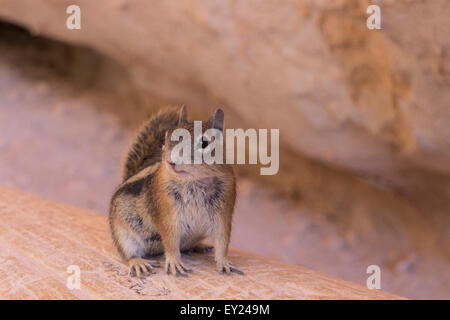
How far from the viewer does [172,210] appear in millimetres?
1214

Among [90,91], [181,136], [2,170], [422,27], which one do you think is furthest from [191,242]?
[90,91]

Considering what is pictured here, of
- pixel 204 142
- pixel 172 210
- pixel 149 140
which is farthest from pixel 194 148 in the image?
pixel 149 140

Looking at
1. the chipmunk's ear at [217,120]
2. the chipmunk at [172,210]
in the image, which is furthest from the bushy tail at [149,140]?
the chipmunk's ear at [217,120]

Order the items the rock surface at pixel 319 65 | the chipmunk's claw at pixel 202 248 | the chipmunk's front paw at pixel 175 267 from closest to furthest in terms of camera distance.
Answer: the chipmunk's front paw at pixel 175 267
the chipmunk's claw at pixel 202 248
the rock surface at pixel 319 65

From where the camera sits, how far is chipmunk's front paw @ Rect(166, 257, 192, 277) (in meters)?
1.23

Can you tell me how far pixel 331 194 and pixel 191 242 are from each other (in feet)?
5.07

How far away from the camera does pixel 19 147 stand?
9.67 feet

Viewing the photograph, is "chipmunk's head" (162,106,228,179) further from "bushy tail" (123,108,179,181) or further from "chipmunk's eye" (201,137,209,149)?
"bushy tail" (123,108,179,181)

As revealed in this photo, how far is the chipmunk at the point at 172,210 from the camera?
3.85ft

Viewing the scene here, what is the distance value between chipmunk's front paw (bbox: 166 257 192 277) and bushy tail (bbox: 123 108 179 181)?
0.30 metres

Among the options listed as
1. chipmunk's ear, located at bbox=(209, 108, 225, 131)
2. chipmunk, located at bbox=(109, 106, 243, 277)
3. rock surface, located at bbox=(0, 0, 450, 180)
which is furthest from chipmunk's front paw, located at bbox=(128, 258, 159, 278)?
rock surface, located at bbox=(0, 0, 450, 180)

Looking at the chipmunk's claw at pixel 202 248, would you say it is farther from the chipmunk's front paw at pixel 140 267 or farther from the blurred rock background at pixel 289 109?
the blurred rock background at pixel 289 109

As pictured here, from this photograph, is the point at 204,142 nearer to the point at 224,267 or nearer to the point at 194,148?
the point at 194,148

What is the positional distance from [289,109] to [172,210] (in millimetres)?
1128
